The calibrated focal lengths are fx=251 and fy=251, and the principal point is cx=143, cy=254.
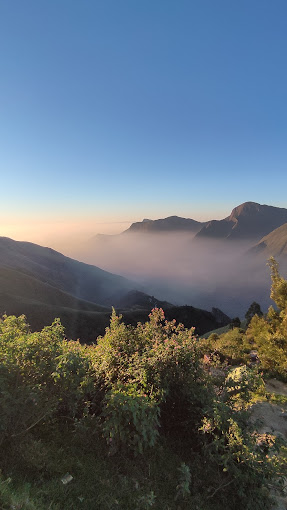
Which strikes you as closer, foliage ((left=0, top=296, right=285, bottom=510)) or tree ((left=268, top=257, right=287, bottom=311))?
foliage ((left=0, top=296, right=285, bottom=510))

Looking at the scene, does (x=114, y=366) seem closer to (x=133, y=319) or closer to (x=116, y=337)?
(x=116, y=337)

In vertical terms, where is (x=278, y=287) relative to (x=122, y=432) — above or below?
above

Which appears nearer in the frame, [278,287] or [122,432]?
[122,432]

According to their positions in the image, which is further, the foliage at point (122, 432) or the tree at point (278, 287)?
the tree at point (278, 287)

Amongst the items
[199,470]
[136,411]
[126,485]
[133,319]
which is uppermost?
[136,411]

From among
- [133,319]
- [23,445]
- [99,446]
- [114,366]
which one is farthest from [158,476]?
[133,319]

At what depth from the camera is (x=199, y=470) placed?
632cm

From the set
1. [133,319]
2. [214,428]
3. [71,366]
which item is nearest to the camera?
[71,366]

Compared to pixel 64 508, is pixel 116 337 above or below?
above

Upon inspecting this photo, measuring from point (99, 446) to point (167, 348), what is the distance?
286 cm

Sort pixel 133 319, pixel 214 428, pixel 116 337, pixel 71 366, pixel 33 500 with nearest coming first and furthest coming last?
1. pixel 33 500
2. pixel 71 366
3. pixel 214 428
4. pixel 116 337
5. pixel 133 319

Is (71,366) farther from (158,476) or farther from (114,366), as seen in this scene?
(158,476)

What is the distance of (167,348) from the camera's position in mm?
6961

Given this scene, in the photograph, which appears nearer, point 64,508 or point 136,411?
point 64,508
